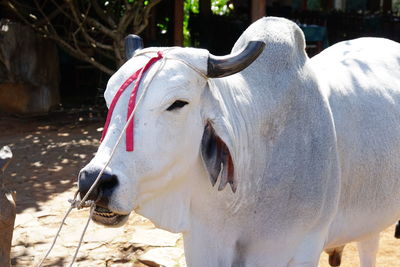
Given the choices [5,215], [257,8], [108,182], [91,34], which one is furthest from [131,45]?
[91,34]

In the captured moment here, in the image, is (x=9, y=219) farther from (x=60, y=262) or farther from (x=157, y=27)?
(x=157, y=27)

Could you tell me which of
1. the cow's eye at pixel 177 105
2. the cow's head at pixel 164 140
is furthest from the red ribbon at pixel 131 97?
the cow's eye at pixel 177 105

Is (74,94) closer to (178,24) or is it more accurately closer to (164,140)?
(178,24)

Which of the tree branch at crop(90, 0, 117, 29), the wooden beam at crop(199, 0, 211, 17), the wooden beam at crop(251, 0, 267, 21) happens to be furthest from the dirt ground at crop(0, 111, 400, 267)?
the wooden beam at crop(199, 0, 211, 17)

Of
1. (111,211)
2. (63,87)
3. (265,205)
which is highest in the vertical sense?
(111,211)

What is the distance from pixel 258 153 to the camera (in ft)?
7.95

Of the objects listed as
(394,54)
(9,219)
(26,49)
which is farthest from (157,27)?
(9,219)

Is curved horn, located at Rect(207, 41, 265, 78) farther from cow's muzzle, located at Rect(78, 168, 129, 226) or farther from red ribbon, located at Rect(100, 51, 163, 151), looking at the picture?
cow's muzzle, located at Rect(78, 168, 129, 226)

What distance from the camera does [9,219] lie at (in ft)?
8.69

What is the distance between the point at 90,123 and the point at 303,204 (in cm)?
696

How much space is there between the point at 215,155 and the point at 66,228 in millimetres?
3124

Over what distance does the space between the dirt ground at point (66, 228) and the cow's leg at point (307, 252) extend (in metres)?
1.82

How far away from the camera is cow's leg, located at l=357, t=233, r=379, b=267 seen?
3600 millimetres

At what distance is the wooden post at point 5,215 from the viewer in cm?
262
